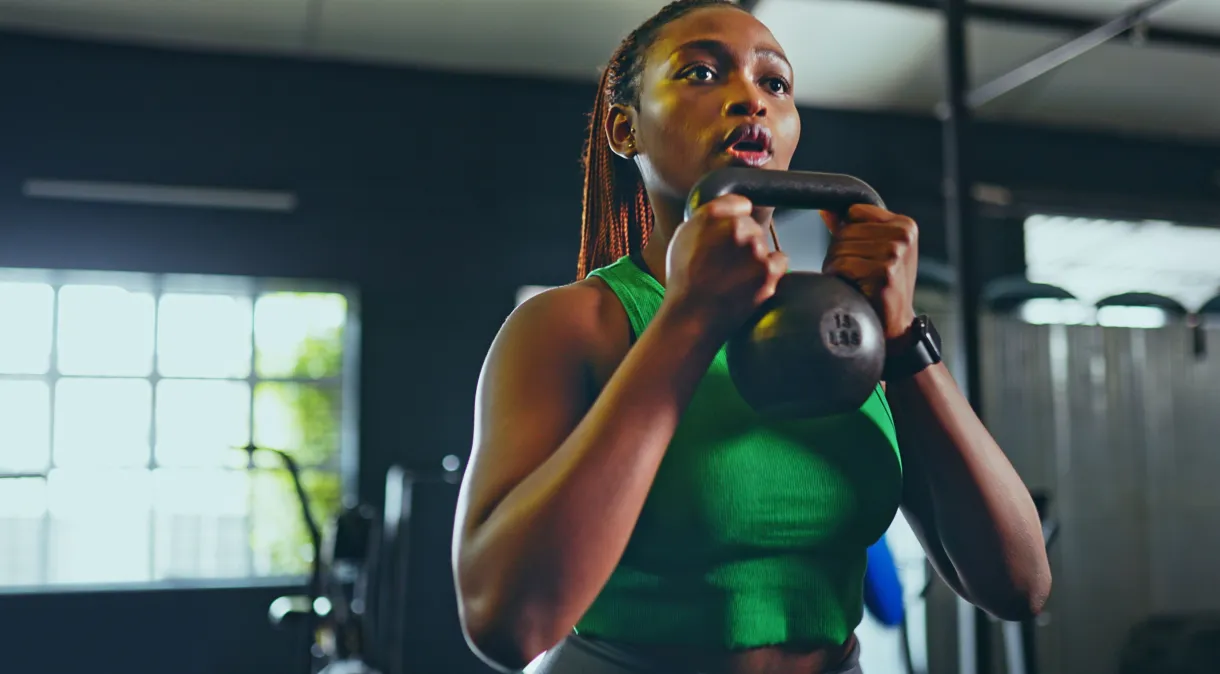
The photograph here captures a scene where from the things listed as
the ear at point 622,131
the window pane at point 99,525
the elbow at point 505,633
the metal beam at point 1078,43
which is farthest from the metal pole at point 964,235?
the window pane at point 99,525

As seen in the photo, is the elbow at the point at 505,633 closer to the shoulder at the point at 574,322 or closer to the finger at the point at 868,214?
the shoulder at the point at 574,322

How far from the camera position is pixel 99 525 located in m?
5.98

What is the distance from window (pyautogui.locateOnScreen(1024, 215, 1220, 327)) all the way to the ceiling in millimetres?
836

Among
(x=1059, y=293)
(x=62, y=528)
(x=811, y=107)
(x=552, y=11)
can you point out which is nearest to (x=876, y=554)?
(x=1059, y=293)

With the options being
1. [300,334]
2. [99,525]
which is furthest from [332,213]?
[99,525]

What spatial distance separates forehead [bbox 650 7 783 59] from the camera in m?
0.81

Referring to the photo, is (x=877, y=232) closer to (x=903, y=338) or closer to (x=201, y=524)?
(x=903, y=338)

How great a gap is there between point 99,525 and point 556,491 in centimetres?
607

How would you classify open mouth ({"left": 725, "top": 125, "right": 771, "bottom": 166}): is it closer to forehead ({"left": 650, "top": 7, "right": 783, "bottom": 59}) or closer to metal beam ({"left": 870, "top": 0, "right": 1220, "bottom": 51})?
forehead ({"left": 650, "top": 7, "right": 783, "bottom": 59})

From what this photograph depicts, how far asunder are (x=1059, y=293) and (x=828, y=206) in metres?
4.09

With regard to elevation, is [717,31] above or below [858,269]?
above

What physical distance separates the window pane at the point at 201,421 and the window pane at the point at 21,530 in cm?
66

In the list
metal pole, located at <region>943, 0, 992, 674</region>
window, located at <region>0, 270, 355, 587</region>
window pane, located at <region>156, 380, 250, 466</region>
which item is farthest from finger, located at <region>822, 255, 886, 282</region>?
window pane, located at <region>156, 380, 250, 466</region>

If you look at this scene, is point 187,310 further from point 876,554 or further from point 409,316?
point 876,554
